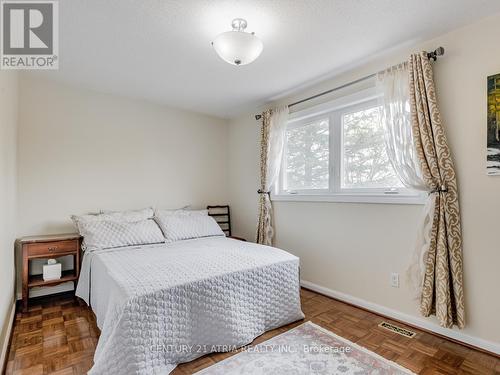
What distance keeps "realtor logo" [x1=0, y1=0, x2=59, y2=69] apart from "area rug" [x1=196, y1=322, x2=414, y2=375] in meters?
2.54

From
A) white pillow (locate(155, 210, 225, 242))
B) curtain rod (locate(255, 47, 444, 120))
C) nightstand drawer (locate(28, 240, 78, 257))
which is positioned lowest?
nightstand drawer (locate(28, 240, 78, 257))

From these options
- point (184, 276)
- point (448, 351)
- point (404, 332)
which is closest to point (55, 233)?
point (184, 276)

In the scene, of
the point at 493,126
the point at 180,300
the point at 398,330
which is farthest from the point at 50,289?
the point at 493,126

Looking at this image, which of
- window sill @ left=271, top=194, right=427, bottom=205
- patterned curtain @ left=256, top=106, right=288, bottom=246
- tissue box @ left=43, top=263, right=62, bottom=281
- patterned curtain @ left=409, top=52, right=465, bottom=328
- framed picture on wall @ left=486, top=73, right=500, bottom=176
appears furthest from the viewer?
patterned curtain @ left=256, top=106, right=288, bottom=246

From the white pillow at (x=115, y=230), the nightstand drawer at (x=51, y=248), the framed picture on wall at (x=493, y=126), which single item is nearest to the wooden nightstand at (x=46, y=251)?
the nightstand drawer at (x=51, y=248)

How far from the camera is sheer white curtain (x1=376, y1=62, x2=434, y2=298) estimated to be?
207cm

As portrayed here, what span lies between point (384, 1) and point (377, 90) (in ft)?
2.71

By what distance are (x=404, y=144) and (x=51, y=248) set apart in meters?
3.36

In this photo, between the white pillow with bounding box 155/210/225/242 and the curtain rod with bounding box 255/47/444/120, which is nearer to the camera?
the curtain rod with bounding box 255/47/444/120

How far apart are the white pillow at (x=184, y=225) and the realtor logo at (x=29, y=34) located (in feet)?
6.13

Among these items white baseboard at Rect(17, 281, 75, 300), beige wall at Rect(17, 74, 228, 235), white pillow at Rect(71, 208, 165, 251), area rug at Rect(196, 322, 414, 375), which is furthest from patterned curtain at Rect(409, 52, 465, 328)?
white baseboard at Rect(17, 281, 75, 300)

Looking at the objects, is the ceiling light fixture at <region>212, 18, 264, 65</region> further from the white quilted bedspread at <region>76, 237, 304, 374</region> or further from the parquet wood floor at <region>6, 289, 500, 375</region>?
the parquet wood floor at <region>6, 289, 500, 375</region>

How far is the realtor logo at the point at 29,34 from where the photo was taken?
1737mm

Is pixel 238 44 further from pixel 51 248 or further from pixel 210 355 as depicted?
pixel 51 248
